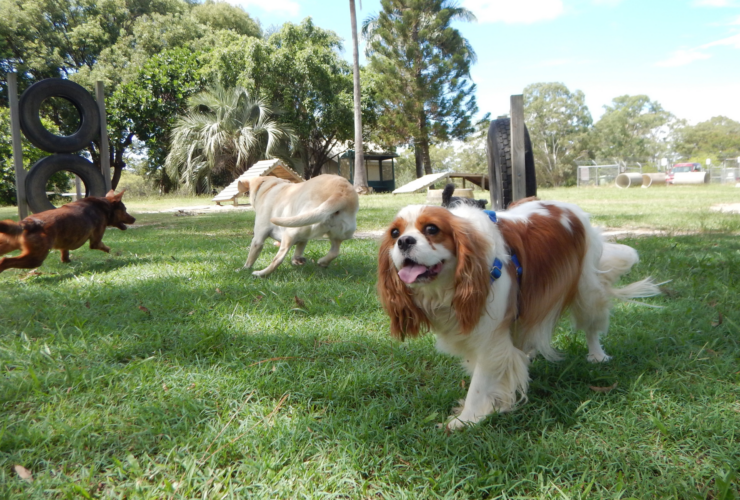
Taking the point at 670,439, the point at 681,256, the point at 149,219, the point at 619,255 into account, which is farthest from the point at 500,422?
the point at 149,219

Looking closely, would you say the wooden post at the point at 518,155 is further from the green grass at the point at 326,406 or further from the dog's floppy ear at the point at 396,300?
the dog's floppy ear at the point at 396,300

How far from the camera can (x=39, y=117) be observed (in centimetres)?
911

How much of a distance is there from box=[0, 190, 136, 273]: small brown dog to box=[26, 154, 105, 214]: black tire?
12.2 feet

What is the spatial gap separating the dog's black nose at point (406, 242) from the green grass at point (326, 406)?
0.84m

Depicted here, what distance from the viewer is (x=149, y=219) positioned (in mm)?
12750

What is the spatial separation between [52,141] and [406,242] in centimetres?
988

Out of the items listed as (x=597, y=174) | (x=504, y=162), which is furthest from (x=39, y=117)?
(x=597, y=174)

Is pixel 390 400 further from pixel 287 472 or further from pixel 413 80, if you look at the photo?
Result: pixel 413 80

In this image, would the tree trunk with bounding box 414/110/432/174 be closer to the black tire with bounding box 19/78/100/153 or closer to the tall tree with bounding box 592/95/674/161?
the black tire with bounding box 19/78/100/153

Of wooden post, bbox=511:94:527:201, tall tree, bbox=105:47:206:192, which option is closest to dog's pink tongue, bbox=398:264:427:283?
wooden post, bbox=511:94:527:201

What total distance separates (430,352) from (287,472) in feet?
4.69

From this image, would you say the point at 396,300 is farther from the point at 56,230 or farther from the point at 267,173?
the point at 267,173

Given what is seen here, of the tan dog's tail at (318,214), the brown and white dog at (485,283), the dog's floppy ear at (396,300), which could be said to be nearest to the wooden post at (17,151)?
the tan dog's tail at (318,214)

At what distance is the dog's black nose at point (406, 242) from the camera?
2129 mm
